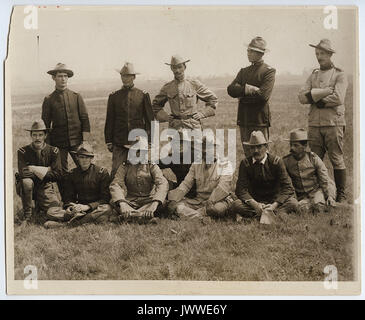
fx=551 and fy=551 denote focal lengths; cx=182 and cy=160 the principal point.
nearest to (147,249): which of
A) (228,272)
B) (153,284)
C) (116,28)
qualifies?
(153,284)

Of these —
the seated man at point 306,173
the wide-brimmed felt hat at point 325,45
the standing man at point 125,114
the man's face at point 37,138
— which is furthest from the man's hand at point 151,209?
the wide-brimmed felt hat at point 325,45

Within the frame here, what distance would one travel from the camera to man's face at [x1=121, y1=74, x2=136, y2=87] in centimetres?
567

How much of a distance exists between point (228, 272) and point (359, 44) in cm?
267

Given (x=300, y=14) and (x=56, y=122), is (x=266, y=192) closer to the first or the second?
(x=300, y=14)

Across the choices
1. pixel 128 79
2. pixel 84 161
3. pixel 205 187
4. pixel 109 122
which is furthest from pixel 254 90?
pixel 84 161

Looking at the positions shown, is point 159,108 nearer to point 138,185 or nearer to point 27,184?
point 138,185

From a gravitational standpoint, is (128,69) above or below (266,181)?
above

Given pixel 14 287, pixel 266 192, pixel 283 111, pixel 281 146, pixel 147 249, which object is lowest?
pixel 14 287

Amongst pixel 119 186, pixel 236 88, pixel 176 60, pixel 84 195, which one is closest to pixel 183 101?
pixel 176 60

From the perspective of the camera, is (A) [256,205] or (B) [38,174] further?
(B) [38,174]

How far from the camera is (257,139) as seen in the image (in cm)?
564

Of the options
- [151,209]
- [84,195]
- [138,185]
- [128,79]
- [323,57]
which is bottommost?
[151,209]

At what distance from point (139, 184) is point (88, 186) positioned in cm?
53

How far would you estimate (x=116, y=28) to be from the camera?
5.68 meters
